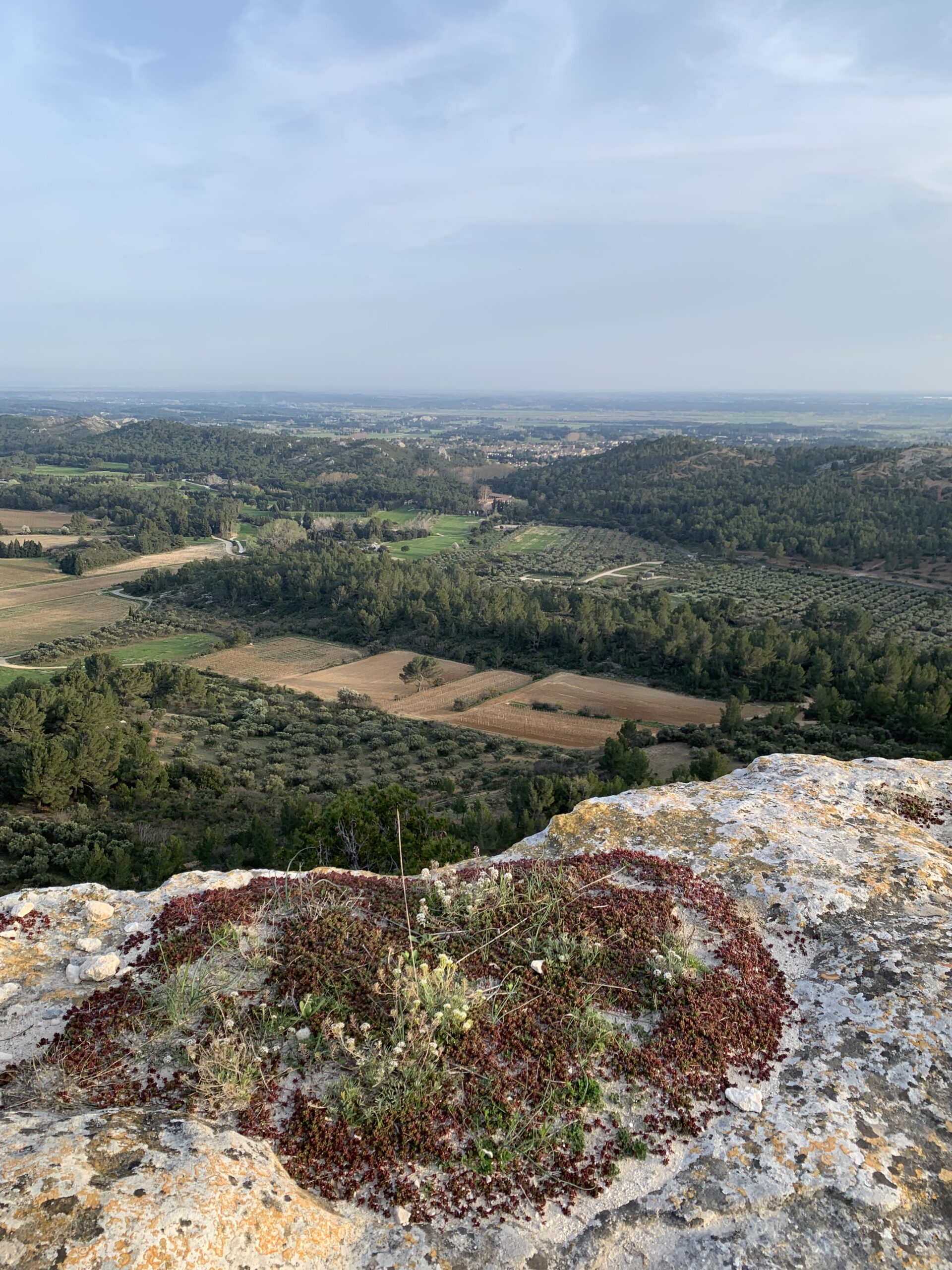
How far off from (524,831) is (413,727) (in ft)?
77.2

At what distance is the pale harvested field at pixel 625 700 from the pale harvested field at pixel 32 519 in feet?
364

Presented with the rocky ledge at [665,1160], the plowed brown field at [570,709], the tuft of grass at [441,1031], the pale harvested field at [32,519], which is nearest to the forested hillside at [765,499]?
the plowed brown field at [570,709]

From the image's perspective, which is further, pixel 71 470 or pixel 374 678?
pixel 71 470

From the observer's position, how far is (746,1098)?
6.20m

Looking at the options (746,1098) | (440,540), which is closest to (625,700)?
(746,1098)

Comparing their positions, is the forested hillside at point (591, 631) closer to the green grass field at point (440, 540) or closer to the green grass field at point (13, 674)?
the green grass field at point (440, 540)

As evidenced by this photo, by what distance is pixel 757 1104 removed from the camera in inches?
244

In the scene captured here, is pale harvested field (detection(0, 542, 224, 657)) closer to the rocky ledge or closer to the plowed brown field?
the plowed brown field

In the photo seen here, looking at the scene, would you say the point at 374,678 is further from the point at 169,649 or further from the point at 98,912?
the point at 98,912

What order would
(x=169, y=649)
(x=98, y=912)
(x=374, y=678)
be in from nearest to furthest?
(x=98, y=912)
(x=374, y=678)
(x=169, y=649)

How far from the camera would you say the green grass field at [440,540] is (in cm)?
12119

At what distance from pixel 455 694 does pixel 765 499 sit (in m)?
98.7

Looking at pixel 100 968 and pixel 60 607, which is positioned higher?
A: pixel 100 968

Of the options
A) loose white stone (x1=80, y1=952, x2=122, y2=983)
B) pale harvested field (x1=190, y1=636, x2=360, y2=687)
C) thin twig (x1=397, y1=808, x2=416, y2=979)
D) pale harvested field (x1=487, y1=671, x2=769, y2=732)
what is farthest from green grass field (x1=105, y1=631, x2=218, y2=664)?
thin twig (x1=397, y1=808, x2=416, y2=979)
